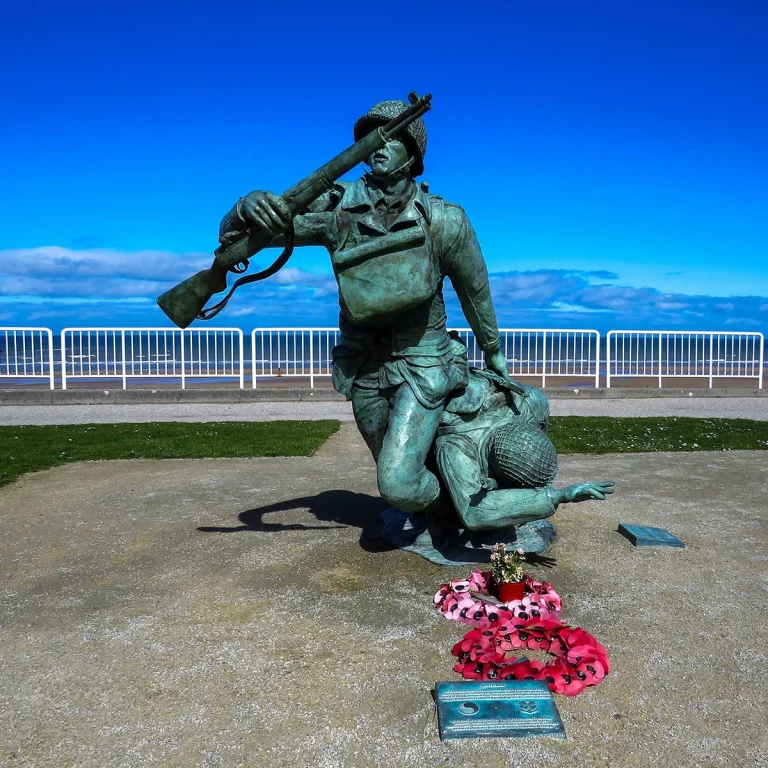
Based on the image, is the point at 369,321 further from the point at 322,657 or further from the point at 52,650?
the point at 52,650

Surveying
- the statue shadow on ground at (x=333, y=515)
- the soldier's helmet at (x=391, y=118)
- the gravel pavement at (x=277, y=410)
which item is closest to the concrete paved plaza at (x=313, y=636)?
the statue shadow on ground at (x=333, y=515)

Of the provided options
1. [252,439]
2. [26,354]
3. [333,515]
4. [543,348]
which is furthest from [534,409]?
[26,354]

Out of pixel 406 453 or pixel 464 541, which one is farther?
pixel 464 541

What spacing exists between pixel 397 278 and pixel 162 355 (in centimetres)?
1502

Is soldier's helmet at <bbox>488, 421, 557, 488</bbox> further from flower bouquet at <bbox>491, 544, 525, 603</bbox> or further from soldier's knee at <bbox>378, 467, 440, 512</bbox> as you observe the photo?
flower bouquet at <bbox>491, 544, 525, 603</bbox>

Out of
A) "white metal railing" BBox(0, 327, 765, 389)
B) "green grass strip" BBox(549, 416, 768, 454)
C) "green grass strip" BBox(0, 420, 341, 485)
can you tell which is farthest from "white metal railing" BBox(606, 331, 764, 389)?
"green grass strip" BBox(0, 420, 341, 485)

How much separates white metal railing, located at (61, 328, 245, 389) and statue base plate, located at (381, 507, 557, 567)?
1263cm

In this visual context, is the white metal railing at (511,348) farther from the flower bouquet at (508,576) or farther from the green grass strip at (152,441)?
the flower bouquet at (508,576)

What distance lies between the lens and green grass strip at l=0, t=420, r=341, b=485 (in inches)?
338

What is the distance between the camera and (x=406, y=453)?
4090mm

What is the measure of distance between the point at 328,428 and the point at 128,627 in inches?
302

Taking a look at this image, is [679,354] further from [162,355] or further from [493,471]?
[493,471]

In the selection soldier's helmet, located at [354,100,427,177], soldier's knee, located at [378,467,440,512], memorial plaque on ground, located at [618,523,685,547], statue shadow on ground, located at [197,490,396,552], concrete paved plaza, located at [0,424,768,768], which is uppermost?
soldier's helmet, located at [354,100,427,177]

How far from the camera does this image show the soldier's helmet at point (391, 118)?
153 inches
